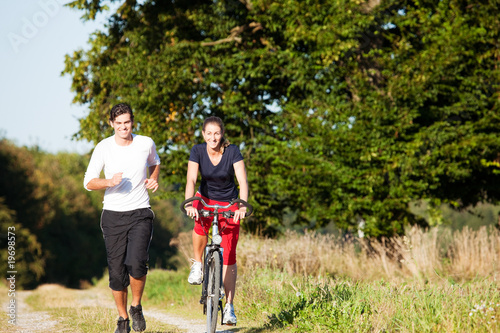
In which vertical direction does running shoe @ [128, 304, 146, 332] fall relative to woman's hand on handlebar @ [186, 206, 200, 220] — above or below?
below

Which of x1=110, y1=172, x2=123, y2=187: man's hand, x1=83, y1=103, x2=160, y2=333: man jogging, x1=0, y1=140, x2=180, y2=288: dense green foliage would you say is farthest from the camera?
x1=0, y1=140, x2=180, y2=288: dense green foliage

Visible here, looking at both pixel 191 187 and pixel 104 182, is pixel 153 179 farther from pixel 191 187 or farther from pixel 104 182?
pixel 104 182

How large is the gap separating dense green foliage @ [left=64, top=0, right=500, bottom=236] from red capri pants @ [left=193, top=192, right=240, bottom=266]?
7310 mm

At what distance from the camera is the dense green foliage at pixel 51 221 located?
1581 inches

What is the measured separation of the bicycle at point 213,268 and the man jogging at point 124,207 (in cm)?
48

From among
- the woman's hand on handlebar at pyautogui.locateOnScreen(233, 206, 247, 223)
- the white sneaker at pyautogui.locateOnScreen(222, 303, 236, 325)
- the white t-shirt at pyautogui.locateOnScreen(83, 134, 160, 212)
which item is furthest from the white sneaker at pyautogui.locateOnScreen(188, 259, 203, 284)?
the white t-shirt at pyautogui.locateOnScreen(83, 134, 160, 212)

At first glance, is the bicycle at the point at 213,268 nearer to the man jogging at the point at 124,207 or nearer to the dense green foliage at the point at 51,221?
the man jogging at the point at 124,207

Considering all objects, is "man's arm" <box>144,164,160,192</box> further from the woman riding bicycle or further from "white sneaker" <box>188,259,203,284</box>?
"white sneaker" <box>188,259,203,284</box>

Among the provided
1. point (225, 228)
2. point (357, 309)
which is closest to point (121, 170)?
point (225, 228)

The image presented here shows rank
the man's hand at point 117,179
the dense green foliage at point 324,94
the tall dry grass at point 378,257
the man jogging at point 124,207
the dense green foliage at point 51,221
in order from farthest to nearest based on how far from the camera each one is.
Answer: the dense green foliage at point 51,221, the dense green foliage at point 324,94, the tall dry grass at point 378,257, the man jogging at point 124,207, the man's hand at point 117,179

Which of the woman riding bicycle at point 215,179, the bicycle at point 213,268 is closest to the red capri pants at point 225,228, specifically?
the woman riding bicycle at point 215,179

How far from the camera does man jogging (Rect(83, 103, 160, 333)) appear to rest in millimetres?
5250

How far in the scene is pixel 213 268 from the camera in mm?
5242

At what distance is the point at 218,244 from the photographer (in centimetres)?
529
